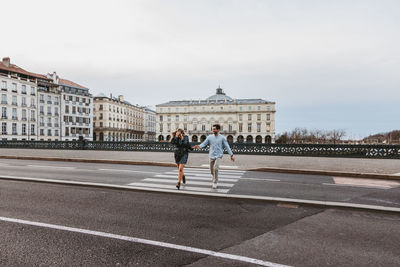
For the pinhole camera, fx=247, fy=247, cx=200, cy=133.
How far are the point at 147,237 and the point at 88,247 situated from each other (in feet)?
2.68

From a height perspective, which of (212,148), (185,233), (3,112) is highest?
(3,112)

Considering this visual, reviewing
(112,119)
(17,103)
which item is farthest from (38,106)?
(112,119)

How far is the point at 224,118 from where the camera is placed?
9700 centimetres

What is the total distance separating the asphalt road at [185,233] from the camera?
10.3 feet

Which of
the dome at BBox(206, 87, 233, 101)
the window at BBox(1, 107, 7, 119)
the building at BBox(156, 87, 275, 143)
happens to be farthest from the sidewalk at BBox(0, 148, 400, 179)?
the dome at BBox(206, 87, 233, 101)

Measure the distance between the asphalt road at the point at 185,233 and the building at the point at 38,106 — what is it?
63365mm

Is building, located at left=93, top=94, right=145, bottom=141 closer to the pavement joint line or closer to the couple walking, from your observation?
the pavement joint line

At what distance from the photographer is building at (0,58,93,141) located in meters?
56.2

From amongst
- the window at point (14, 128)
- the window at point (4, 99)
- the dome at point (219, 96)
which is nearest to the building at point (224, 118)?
the dome at point (219, 96)

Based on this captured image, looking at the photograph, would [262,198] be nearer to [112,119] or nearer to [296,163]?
[296,163]

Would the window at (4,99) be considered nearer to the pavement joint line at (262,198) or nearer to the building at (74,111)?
the building at (74,111)

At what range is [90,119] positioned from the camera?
76250 mm

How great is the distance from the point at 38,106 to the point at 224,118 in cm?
6117

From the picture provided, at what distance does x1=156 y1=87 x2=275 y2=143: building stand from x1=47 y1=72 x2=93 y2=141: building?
106ft
